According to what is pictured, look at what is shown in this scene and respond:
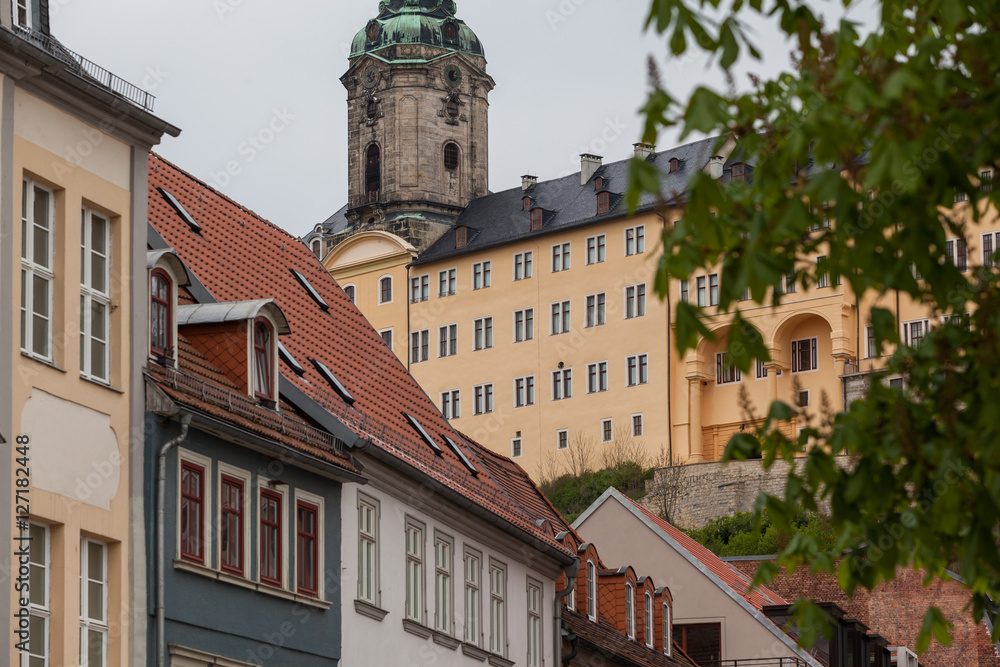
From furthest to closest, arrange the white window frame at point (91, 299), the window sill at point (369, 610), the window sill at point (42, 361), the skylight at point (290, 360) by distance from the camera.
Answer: the skylight at point (290, 360) → the window sill at point (369, 610) → the white window frame at point (91, 299) → the window sill at point (42, 361)

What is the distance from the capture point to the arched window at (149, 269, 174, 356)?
20906 millimetres

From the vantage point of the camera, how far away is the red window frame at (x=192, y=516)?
20500mm

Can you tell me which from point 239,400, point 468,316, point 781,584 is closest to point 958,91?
point 239,400

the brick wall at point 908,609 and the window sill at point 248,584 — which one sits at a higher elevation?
the brick wall at point 908,609

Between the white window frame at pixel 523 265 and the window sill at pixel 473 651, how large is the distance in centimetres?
7550

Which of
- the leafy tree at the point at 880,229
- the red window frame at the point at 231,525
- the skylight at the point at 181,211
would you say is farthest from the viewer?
the skylight at the point at 181,211

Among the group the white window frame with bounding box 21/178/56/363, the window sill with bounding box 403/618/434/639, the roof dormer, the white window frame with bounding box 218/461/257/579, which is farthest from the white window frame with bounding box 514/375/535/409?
the white window frame with bounding box 21/178/56/363

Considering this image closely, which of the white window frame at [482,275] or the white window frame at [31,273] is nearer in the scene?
the white window frame at [31,273]

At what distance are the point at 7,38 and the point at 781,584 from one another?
3901 centimetres

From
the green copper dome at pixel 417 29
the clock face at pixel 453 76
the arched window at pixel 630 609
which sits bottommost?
the arched window at pixel 630 609

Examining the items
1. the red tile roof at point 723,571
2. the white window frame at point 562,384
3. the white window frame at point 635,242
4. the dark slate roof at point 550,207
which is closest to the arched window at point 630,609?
the red tile roof at point 723,571

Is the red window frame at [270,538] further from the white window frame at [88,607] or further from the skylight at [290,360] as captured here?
the white window frame at [88,607]

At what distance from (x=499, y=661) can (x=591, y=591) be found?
254 inches

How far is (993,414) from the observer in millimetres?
8242
